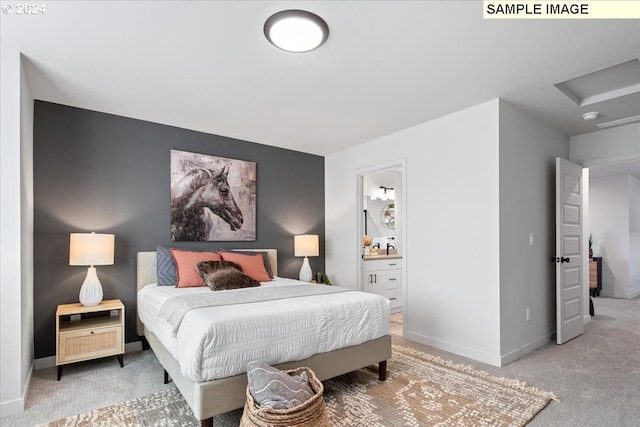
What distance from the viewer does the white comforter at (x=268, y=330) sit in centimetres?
196

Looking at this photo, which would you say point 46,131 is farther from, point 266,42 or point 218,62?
point 266,42

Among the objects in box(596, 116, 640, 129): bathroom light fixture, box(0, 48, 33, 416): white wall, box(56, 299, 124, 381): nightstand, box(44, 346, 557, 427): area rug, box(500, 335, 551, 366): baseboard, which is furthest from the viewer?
box(596, 116, 640, 129): bathroom light fixture

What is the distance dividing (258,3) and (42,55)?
1.74m

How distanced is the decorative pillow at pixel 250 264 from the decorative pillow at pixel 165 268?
515 mm

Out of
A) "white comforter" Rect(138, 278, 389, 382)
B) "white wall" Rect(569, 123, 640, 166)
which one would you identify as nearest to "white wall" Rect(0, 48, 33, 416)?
"white comforter" Rect(138, 278, 389, 382)

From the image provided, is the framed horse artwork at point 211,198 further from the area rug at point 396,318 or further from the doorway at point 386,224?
the area rug at point 396,318

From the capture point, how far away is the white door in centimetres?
382

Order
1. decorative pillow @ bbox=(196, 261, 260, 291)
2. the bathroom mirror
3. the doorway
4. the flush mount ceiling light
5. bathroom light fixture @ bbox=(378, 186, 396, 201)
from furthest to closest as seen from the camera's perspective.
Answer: the bathroom mirror → bathroom light fixture @ bbox=(378, 186, 396, 201) → the doorway → decorative pillow @ bbox=(196, 261, 260, 291) → the flush mount ceiling light

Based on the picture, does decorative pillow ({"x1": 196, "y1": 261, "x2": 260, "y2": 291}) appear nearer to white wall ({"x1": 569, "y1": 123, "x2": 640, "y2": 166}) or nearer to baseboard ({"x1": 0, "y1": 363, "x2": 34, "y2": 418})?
baseboard ({"x1": 0, "y1": 363, "x2": 34, "y2": 418})

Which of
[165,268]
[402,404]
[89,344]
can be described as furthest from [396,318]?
[89,344]

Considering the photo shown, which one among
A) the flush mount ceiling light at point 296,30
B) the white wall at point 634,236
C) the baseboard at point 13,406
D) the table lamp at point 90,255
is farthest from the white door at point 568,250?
the baseboard at point 13,406

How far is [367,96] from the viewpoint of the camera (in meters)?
3.23

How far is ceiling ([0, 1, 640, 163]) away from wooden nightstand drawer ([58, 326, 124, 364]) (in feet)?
6.94

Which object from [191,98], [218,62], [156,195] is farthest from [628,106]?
[156,195]
